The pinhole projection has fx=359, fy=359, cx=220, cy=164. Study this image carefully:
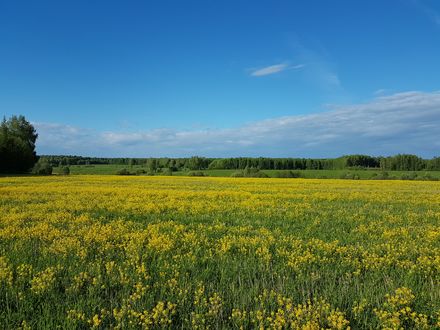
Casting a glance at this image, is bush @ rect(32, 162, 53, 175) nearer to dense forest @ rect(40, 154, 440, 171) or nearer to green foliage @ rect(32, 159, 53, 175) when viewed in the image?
green foliage @ rect(32, 159, 53, 175)

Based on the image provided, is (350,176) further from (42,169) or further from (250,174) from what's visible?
(42,169)

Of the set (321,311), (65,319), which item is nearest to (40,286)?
(65,319)

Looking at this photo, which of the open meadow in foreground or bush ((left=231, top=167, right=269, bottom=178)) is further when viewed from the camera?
bush ((left=231, top=167, right=269, bottom=178))

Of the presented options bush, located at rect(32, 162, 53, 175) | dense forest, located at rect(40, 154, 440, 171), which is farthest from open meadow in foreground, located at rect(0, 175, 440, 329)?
dense forest, located at rect(40, 154, 440, 171)

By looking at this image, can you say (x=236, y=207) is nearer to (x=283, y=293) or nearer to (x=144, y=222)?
(x=144, y=222)

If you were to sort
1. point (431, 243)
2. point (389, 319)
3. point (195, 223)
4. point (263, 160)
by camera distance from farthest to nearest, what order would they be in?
point (263, 160) < point (195, 223) < point (431, 243) < point (389, 319)

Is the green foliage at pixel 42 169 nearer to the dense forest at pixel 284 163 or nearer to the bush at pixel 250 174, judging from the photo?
the dense forest at pixel 284 163

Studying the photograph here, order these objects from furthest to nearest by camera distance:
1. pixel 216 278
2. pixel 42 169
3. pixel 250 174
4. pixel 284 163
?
pixel 284 163 < pixel 42 169 < pixel 250 174 < pixel 216 278

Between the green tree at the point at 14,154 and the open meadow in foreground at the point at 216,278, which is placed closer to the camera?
the open meadow in foreground at the point at 216,278

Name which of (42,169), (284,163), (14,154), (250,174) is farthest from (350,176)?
(14,154)

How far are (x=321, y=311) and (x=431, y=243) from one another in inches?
284

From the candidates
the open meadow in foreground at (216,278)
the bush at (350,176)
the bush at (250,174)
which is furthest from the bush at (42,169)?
the open meadow in foreground at (216,278)

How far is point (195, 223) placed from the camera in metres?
13.3

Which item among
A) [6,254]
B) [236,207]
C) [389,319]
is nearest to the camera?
[389,319]
